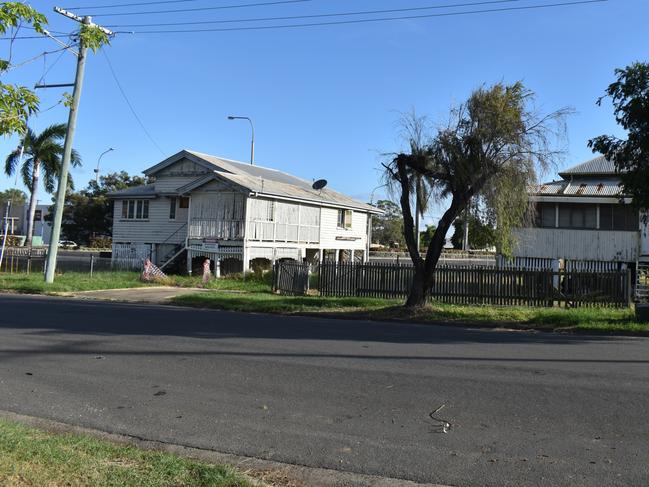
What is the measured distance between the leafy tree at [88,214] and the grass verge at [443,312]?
45.1 metres

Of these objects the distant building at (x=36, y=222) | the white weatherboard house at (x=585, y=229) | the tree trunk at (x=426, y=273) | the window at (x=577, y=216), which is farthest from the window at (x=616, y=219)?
the distant building at (x=36, y=222)

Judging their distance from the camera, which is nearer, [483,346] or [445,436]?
[445,436]

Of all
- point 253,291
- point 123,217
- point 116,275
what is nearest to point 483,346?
point 253,291

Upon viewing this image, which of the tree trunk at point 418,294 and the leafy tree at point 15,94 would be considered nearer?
the leafy tree at point 15,94

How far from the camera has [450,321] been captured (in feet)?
51.0

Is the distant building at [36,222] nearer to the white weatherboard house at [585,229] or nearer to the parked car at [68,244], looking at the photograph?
the parked car at [68,244]

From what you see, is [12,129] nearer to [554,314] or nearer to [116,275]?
[554,314]

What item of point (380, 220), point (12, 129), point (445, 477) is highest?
point (380, 220)

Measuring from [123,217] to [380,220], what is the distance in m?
74.8

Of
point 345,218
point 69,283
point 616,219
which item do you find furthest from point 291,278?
point 345,218

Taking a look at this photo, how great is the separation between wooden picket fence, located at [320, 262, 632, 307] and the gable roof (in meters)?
9.15

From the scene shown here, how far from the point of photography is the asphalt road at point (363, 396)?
504cm

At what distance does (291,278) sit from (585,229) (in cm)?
1385

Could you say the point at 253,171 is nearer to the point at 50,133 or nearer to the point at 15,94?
the point at 50,133
